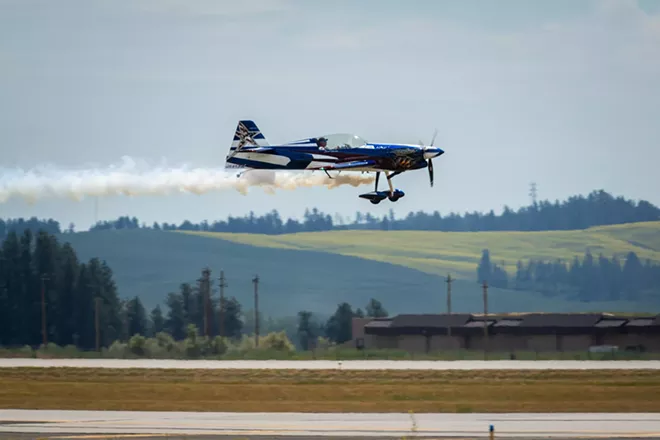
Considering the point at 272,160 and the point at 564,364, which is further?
the point at 564,364

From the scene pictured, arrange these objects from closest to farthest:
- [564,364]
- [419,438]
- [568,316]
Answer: [419,438]
[564,364]
[568,316]

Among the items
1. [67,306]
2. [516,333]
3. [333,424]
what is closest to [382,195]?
[333,424]

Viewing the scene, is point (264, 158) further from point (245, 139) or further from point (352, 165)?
point (352, 165)

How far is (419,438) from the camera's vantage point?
1812 inches

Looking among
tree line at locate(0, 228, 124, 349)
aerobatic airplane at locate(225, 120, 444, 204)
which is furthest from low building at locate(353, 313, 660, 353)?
aerobatic airplane at locate(225, 120, 444, 204)

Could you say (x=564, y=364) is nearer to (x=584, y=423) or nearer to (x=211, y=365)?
(x=211, y=365)

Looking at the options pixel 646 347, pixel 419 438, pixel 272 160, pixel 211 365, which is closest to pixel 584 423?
pixel 419 438

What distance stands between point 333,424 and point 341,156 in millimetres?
15529

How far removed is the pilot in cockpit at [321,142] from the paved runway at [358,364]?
2663 cm

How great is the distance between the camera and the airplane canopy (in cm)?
5897

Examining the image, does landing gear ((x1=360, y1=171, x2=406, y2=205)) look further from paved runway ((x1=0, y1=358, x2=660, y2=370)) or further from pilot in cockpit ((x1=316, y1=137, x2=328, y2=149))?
paved runway ((x1=0, y1=358, x2=660, y2=370))

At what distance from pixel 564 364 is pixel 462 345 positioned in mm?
39000

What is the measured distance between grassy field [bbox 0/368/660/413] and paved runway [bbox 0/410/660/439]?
3.19m

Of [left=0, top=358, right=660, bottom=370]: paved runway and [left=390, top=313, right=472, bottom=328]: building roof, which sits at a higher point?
[left=390, top=313, right=472, bottom=328]: building roof
